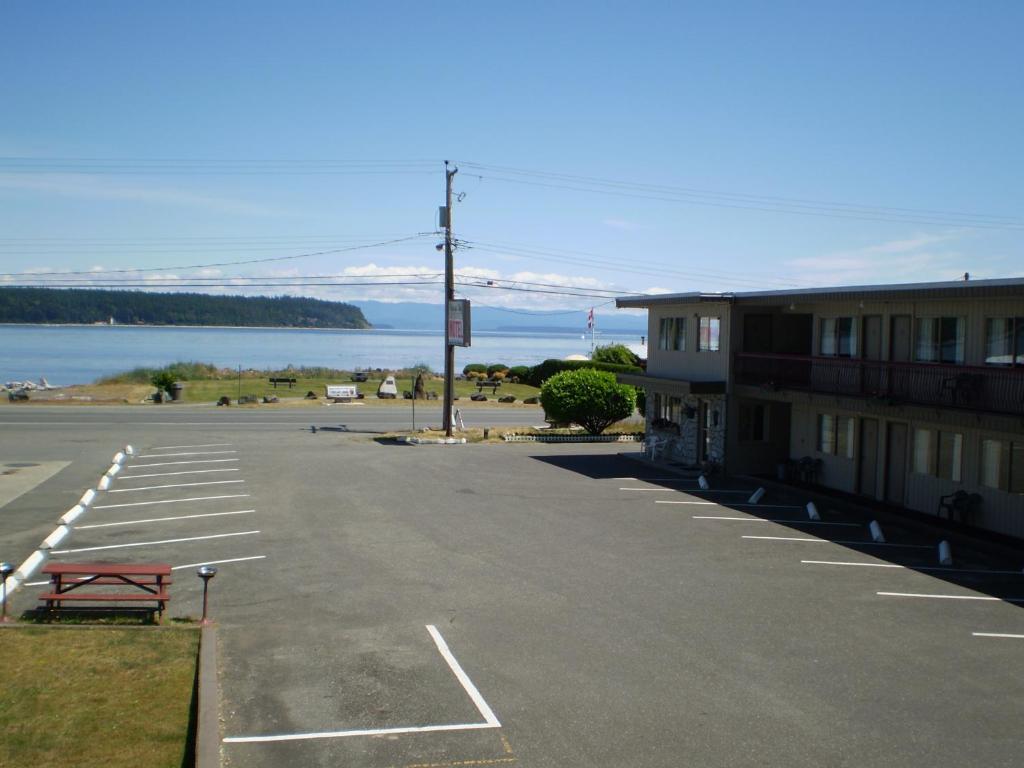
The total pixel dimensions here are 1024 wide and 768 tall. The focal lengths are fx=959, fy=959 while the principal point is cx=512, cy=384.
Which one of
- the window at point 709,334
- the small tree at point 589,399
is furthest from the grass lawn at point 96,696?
the small tree at point 589,399

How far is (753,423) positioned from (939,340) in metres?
7.68

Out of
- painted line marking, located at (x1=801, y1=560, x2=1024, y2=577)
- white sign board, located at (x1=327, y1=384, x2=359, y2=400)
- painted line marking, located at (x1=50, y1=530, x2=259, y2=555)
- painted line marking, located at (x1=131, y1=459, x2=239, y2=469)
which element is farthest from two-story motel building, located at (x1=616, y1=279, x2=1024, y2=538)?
white sign board, located at (x1=327, y1=384, x2=359, y2=400)

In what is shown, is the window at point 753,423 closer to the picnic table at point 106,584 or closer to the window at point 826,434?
the window at point 826,434

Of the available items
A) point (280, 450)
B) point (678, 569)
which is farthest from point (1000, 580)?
point (280, 450)

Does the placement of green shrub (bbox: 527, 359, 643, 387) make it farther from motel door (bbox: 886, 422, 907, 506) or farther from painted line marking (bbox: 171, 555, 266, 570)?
painted line marking (bbox: 171, 555, 266, 570)

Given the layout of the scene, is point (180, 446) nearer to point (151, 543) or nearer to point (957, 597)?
point (151, 543)

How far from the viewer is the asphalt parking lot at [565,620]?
31.3 ft

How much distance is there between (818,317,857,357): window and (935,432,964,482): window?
4225 mm

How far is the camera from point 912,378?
2212cm

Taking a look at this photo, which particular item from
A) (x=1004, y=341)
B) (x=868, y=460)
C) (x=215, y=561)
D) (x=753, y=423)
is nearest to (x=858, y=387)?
(x=868, y=460)

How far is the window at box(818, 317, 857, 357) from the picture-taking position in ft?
83.9

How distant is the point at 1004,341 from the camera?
20172 millimetres

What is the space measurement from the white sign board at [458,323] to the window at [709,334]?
1239 centimetres

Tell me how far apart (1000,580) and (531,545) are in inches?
328
